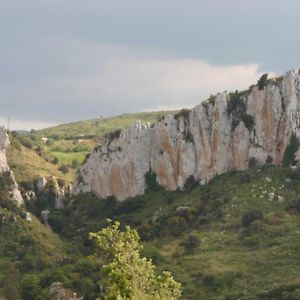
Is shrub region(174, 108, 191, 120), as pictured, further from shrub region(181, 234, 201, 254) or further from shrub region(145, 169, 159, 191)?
shrub region(181, 234, 201, 254)

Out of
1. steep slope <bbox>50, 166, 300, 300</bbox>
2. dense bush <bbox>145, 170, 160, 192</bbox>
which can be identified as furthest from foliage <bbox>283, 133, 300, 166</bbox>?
dense bush <bbox>145, 170, 160, 192</bbox>

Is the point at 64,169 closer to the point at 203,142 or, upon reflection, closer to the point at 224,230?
the point at 203,142

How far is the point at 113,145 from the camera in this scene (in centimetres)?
11731

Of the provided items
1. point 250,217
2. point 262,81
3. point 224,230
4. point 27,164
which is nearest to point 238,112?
point 262,81

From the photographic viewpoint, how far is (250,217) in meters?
82.8

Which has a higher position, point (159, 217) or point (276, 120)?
point (276, 120)

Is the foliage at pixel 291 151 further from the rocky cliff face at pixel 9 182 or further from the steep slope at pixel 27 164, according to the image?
the steep slope at pixel 27 164

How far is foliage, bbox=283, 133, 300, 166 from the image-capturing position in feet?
303

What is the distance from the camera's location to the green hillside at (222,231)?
6862cm

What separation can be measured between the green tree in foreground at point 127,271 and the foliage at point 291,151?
65.6 m

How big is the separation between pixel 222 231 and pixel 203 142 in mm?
22180

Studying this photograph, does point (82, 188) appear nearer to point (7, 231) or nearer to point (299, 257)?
point (7, 231)

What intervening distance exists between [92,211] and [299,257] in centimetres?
4865

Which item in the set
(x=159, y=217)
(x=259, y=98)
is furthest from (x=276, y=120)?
(x=159, y=217)
